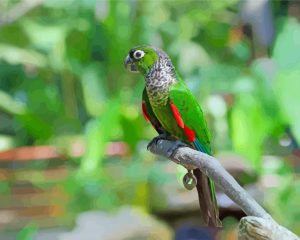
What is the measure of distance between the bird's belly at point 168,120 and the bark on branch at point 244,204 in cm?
4

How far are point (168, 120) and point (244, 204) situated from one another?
77 millimetres

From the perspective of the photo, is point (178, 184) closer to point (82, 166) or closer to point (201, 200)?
point (82, 166)

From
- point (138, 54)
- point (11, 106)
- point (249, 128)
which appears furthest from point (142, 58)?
point (11, 106)

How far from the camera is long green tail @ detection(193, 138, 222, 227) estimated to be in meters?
0.34

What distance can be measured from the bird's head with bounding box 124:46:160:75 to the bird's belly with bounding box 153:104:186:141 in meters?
0.02

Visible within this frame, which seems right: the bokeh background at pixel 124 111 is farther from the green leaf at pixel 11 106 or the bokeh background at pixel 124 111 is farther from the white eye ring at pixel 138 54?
the white eye ring at pixel 138 54

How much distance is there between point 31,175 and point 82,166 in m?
0.12

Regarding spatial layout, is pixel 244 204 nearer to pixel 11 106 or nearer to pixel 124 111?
pixel 124 111

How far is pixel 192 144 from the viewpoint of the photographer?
362 millimetres

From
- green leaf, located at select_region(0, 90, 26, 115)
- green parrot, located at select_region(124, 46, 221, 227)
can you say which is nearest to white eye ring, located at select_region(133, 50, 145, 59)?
green parrot, located at select_region(124, 46, 221, 227)

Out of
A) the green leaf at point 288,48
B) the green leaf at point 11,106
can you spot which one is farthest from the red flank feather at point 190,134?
the green leaf at point 11,106

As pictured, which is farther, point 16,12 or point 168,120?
point 16,12

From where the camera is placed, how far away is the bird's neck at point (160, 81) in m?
0.35

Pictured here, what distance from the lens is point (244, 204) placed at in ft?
1.00
